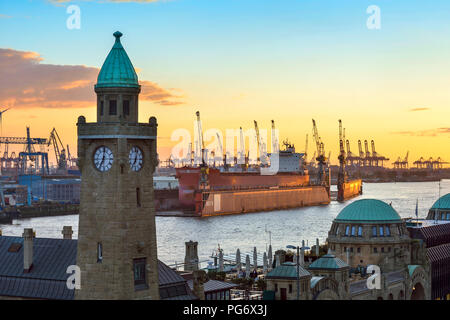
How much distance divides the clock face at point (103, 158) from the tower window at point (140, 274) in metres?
3.75

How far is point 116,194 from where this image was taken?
31688 millimetres

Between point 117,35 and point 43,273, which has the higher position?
point 117,35

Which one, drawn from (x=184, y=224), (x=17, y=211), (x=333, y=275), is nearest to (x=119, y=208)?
(x=333, y=275)

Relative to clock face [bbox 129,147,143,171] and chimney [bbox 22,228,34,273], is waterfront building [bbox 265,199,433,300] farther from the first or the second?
clock face [bbox 129,147,143,171]

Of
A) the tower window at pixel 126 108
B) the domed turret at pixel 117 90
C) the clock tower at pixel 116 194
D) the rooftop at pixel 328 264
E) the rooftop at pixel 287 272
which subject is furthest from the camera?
the rooftop at pixel 328 264

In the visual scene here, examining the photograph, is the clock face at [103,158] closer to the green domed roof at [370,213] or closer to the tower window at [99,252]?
the tower window at [99,252]

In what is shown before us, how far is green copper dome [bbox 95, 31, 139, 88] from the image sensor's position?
3212cm

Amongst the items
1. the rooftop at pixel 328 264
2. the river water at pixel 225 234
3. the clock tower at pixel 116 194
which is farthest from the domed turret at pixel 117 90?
the river water at pixel 225 234

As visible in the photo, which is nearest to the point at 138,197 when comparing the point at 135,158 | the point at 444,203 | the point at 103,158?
the point at 135,158

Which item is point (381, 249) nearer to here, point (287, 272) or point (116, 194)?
point (287, 272)

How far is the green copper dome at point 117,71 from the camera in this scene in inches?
1265

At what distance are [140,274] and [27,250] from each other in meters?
8.97
